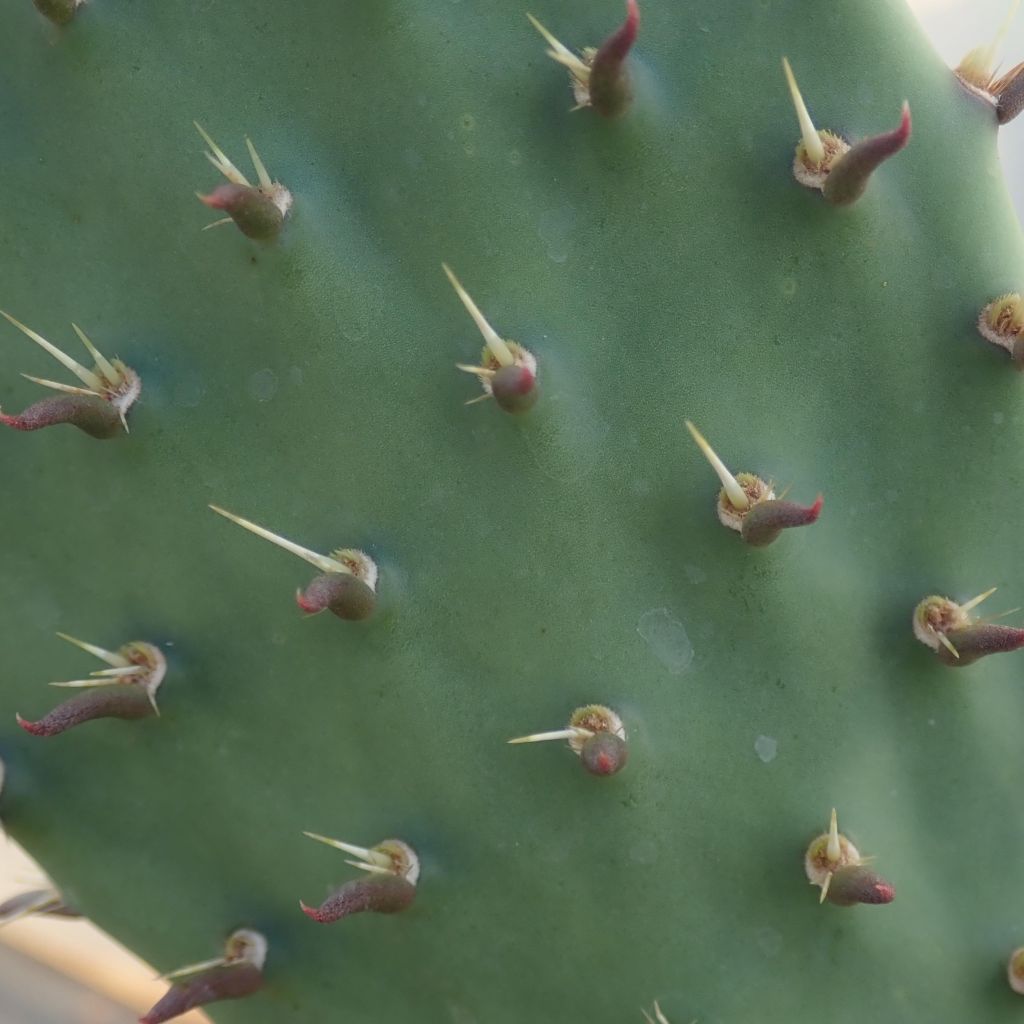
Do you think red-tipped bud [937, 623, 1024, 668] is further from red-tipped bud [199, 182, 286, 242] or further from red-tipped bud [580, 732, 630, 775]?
red-tipped bud [199, 182, 286, 242]

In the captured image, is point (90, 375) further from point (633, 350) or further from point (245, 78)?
point (633, 350)

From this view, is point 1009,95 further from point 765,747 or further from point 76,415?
point 76,415

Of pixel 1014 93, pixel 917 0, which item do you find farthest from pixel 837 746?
pixel 917 0

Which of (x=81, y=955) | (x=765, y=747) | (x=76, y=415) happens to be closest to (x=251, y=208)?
(x=76, y=415)

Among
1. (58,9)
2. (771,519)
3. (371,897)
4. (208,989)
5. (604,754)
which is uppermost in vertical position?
(58,9)

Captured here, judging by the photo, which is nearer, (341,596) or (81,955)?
(341,596)

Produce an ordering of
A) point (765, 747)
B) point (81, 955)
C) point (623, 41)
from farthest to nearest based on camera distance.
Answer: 1. point (81, 955)
2. point (765, 747)
3. point (623, 41)
